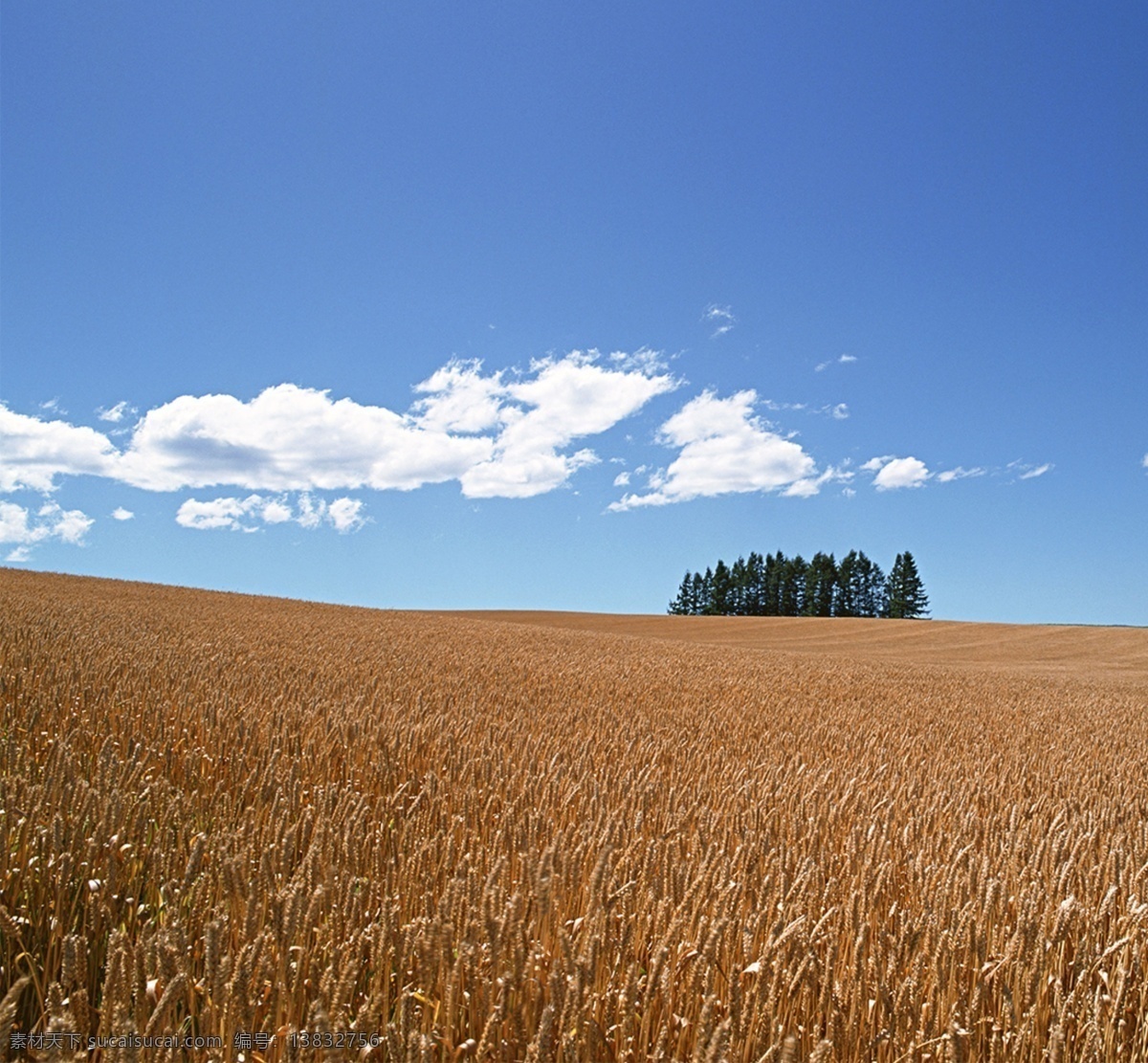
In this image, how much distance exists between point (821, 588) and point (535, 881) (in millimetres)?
84278

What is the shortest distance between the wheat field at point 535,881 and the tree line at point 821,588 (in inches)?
Result: 3023

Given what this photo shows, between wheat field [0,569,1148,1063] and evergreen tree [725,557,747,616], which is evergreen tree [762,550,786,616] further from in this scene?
wheat field [0,569,1148,1063]

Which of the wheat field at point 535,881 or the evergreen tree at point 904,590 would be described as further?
the evergreen tree at point 904,590

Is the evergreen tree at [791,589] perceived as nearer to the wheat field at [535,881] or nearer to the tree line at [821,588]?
the tree line at [821,588]

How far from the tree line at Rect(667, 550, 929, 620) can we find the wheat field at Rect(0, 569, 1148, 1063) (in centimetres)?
7678

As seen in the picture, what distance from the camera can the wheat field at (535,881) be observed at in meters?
1.84

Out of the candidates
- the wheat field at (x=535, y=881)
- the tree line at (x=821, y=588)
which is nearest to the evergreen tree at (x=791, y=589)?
the tree line at (x=821, y=588)

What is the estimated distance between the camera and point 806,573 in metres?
83.2

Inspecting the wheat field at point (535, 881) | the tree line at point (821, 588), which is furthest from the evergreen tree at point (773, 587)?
the wheat field at point (535, 881)

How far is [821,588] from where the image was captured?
8200 cm

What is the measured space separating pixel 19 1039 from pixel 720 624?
5483 cm

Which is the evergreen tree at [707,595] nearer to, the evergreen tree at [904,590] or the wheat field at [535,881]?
the evergreen tree at [904,590]

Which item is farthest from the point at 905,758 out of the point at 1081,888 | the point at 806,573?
the point at 806,573

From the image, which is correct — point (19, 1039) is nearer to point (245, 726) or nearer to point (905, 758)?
point (245, 726)
